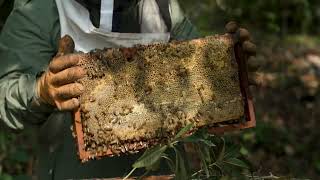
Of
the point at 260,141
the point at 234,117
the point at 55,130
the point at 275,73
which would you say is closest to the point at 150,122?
the point at 234,117

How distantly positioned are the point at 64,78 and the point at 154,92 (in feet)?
0.94

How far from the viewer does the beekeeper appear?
2.15m

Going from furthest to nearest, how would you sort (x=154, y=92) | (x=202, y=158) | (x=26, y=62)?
1. (x=26, y=62)
2. (x=154, y=92)
3. (x=202, y=158)

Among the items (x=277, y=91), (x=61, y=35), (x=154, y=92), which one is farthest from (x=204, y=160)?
(x=277, y=91)

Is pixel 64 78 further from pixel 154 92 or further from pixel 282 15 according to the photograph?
pixel 282 15

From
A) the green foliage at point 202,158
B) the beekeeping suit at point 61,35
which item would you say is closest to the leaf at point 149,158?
the green foliage at point 202,158

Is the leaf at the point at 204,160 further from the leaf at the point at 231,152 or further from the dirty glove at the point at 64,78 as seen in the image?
the dirty glove at the point at 64,78

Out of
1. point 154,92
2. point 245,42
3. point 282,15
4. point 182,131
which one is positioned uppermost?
point 282,15

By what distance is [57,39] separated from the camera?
2.24 metres

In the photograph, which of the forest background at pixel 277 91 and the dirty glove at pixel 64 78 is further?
the forest background at pixel 277 91

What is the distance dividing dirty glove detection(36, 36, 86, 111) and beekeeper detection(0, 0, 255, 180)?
160 mm

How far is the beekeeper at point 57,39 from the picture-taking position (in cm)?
215

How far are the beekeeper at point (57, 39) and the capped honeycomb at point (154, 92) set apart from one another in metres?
0.12

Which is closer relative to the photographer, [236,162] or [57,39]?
[236,162]
